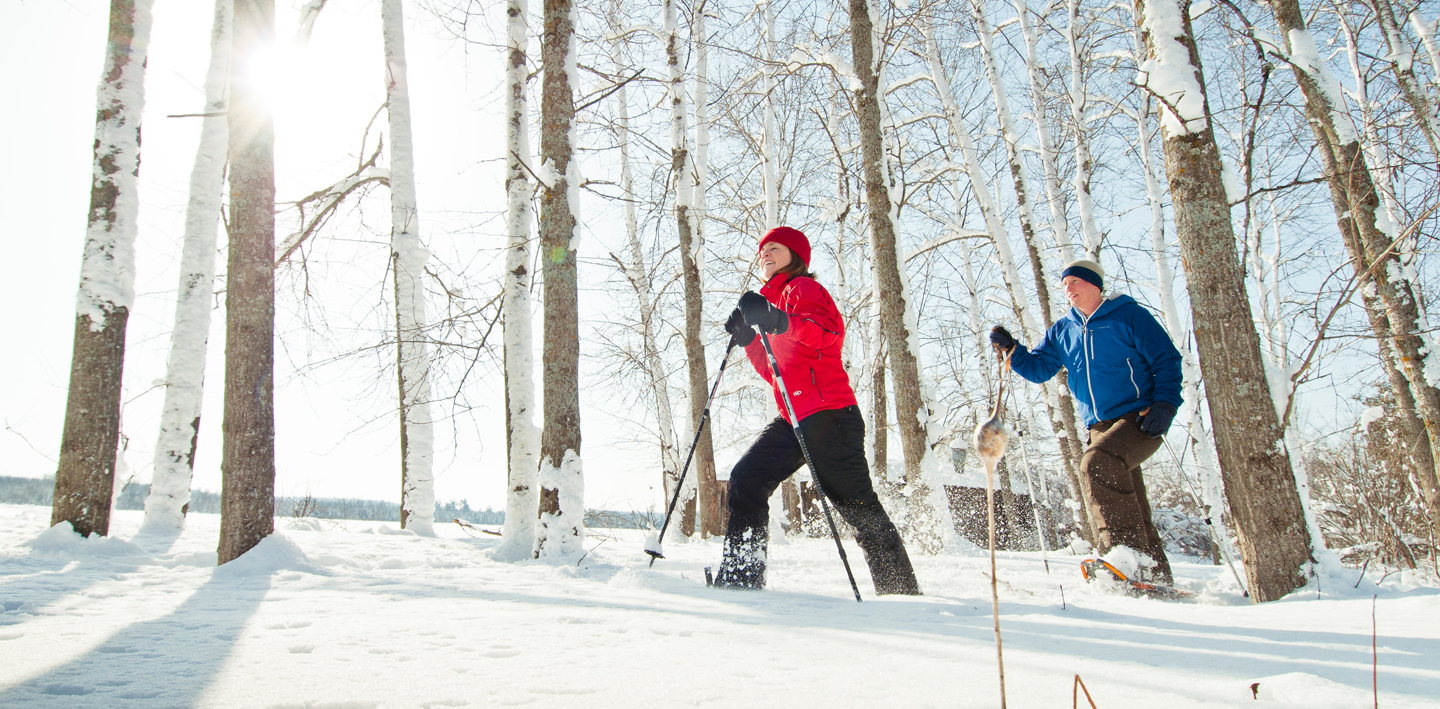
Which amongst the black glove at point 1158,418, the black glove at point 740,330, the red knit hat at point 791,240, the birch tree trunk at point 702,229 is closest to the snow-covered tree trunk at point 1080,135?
the birch tree trunk at point 702,229

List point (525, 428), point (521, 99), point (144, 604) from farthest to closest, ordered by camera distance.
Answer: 1. point (521, 99)
2. point (525, 428)
3. point (144, 604)

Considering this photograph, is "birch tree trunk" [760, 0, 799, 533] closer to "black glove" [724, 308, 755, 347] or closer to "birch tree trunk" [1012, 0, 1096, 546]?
"birch tree trunk" [1012, 0, 1096, 546]

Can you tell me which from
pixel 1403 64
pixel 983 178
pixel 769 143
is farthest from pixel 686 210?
pixel 1403 64

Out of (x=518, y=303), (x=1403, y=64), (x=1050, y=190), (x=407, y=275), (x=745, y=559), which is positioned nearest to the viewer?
(x=745, y=559)

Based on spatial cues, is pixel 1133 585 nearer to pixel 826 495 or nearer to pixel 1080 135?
pixel 826 495

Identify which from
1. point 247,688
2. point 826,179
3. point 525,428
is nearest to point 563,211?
point 525,428

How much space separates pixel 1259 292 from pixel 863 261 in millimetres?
8968

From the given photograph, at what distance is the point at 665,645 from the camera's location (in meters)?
1.74

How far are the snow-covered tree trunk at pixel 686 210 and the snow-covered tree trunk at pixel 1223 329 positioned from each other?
5.45 m

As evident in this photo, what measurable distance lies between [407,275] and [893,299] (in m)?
5.04

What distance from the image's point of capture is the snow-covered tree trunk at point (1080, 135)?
884cm

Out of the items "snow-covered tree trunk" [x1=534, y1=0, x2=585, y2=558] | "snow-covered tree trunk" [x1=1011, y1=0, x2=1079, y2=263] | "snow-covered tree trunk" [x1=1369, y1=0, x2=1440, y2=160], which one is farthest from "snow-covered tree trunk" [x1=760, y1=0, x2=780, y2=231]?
"snow-covered tree trunk" [x1=1369, y1=0, x2=1440, y2=160]

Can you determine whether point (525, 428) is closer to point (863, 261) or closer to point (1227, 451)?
point (1227, 451)

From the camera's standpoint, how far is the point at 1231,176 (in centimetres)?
316
